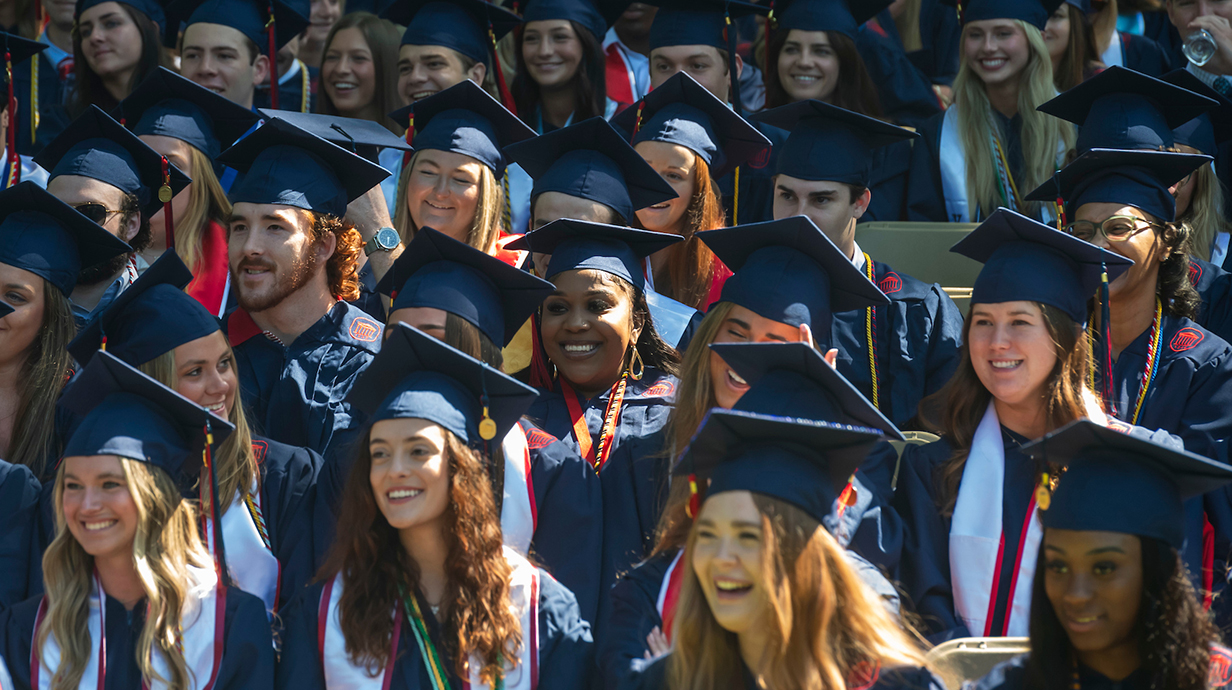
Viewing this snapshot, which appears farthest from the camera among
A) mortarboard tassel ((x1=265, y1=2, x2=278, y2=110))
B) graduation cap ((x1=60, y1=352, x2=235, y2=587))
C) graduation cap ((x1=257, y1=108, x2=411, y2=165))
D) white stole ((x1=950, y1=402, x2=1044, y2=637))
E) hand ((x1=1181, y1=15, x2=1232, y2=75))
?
mortarboard tassel ((x1=265, y1=2, x2=278, y2=110))

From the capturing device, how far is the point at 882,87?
661 centimetres

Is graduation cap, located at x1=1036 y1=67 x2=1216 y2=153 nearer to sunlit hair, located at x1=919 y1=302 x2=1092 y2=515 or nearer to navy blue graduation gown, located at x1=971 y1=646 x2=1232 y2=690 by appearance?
sunlit hair, located at x1=919 y1=302 x2=1092 y2=515

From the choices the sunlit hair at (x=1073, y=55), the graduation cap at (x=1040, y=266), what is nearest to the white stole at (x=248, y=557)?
the graduation cap at (x=1040, y=266)

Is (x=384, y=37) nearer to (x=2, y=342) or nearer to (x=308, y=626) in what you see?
(x=2, y=342)

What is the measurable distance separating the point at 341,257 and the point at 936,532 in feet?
7.87

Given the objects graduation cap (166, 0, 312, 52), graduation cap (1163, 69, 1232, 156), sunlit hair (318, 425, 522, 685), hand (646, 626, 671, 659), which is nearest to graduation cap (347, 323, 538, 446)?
sunlit hair (318, 425, 522, 685)

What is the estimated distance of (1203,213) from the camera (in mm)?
5020

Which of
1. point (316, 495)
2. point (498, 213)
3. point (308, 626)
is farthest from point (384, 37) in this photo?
point (308, 626)

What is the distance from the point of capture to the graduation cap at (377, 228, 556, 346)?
3803 mm

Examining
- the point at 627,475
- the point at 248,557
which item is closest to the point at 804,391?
the point at 627,475

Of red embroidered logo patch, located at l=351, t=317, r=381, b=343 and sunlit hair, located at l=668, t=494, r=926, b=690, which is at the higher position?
red embroidered logo patch, located at l=351, t=317, r=381, b=343

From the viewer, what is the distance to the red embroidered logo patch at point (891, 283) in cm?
479

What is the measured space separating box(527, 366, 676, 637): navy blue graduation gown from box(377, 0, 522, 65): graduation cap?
2.57 meters

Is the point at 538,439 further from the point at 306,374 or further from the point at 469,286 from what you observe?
the point at 306,374
